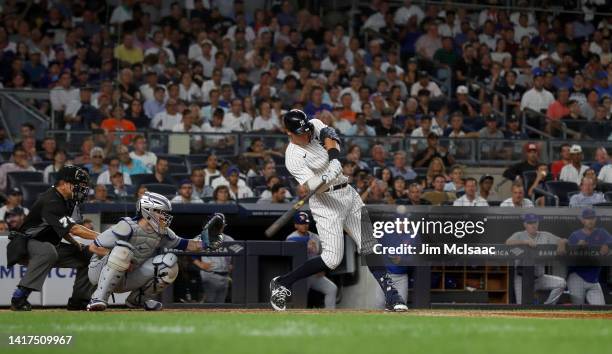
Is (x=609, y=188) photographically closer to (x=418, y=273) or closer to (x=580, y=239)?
(x=580, y=239)

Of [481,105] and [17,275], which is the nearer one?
[17,275]

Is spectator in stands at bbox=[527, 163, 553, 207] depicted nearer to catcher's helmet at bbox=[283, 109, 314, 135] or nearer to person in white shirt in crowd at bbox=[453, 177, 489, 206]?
person in white shirt in crowd at bbox=[453, 177, 489, 206]

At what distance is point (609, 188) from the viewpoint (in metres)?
16.8

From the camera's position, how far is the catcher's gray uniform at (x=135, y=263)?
1083cm

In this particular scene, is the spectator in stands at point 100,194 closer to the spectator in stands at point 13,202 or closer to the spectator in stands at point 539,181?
the spectator in stands at point 13,202

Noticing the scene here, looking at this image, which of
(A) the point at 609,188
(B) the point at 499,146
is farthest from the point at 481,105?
(A) the point at 609,188

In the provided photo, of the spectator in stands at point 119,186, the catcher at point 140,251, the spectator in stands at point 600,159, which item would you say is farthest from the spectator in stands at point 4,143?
the spectator in stands at point 600,159

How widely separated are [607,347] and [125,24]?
14571 mm

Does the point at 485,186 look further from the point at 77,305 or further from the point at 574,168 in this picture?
the point at 77,305

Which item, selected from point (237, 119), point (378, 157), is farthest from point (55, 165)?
point (378, 157)

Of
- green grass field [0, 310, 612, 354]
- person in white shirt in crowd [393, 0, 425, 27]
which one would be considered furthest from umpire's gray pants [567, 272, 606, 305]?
person in white shirt in crowd [393, 0, 425, 27]

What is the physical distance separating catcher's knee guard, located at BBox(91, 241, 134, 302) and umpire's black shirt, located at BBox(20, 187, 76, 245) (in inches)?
22.9

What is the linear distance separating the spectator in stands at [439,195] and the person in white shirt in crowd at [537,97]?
16.7 ft

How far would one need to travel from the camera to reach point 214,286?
→ 43.9ft
